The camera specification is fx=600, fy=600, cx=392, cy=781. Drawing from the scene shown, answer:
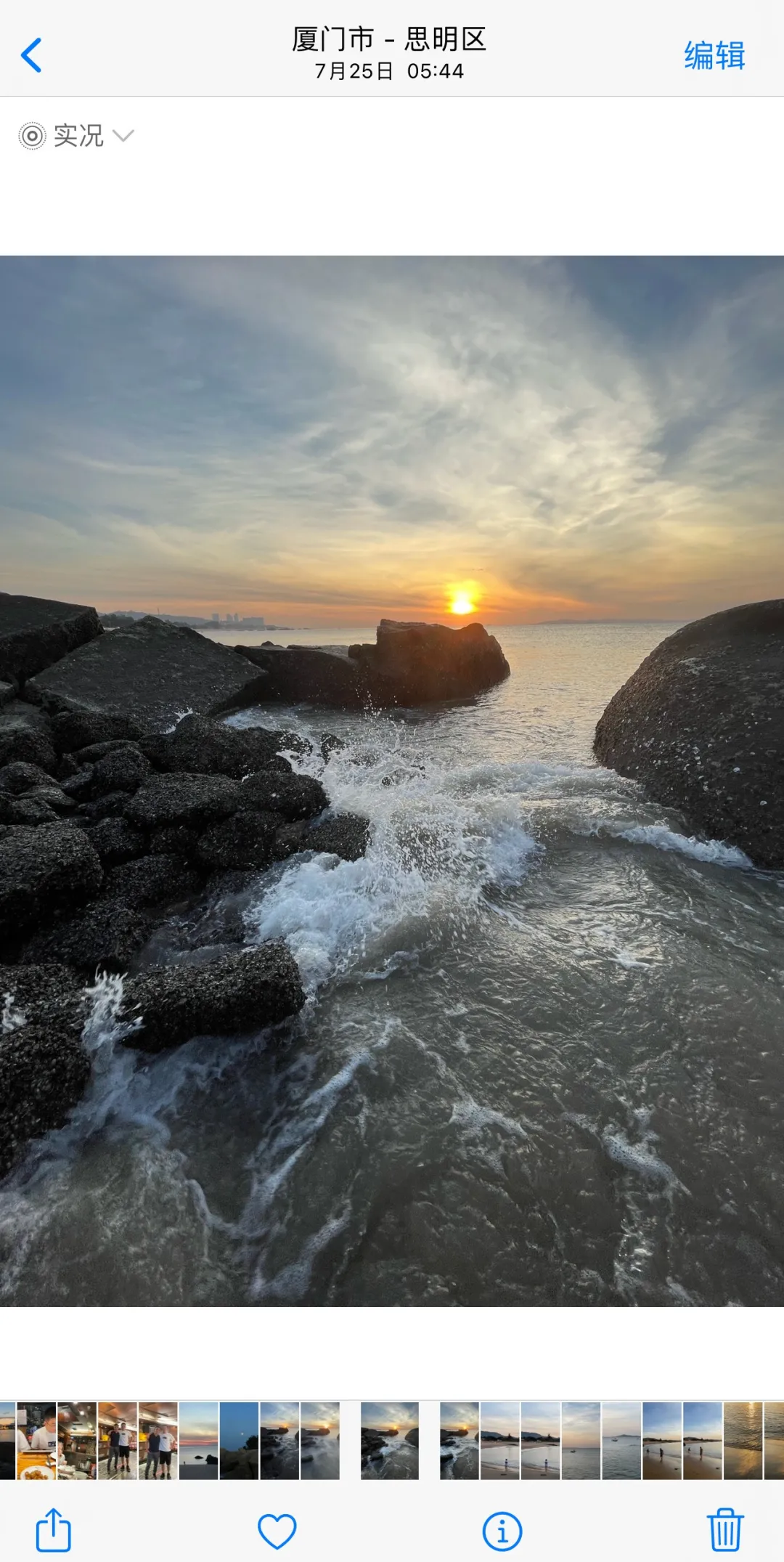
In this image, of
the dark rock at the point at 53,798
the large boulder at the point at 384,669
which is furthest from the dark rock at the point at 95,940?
the large boulder at the point at 384,669

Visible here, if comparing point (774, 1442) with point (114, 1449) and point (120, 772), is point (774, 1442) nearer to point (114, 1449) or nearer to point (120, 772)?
point (114, 1449)

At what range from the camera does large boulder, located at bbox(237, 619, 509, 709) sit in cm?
1873

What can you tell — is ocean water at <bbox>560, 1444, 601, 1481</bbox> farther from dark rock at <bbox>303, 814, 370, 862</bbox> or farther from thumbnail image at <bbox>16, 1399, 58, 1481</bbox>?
dark rock at <bbox>303, 814, 370, 862</bbox>

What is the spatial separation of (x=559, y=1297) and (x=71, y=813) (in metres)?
6.62

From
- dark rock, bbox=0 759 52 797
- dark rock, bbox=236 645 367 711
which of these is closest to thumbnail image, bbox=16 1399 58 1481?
dark rock, bbox=0 759 52 797

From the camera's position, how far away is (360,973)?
479 cm

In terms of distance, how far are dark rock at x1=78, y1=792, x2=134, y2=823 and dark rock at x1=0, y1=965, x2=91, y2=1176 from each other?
3.14 meters

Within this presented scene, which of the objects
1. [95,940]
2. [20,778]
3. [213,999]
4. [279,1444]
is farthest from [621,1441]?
[20,778]

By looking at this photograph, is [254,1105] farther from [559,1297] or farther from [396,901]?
[396,901]

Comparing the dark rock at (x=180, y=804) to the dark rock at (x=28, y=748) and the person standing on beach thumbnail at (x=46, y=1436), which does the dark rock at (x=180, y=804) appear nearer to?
the dark rock at (x=28, y=748)

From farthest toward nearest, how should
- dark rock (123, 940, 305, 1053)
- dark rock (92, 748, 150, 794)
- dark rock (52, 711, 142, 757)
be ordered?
dark rock (52, 711, 142, 757) → dark rock (92, 748, 150, 794) → dark rock (123, 940, 305, 1053)

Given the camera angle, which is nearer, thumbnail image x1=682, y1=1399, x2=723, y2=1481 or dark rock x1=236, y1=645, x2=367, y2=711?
thumbnail image x1=682, y1=1399, x2=723, y2=1481

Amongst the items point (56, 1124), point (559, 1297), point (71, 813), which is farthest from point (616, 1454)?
point (71, 813)
